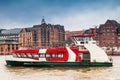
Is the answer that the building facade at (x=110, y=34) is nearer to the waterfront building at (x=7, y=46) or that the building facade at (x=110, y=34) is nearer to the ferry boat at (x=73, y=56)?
the waterfront building at (x=7, y=46)

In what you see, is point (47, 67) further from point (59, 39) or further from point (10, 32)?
point (10, 32)

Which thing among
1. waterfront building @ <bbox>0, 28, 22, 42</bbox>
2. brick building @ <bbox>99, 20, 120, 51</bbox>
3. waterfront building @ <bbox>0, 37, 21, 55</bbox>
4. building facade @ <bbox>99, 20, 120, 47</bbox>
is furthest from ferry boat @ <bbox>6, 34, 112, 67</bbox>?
waterfront building @ <bbox>0, 28, 22, 42</bbox>

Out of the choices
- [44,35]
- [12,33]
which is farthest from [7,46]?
[12,33]

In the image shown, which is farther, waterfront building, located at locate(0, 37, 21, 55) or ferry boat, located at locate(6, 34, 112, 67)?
waterfront building, located at locate(0, 37, 21, 55)

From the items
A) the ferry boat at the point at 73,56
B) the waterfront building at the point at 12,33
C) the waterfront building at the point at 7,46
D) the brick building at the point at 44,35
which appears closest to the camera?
the ferry boat at the point at 73,56

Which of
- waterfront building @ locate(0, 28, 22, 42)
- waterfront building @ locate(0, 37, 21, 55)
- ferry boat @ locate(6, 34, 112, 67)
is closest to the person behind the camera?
ferry boat @ locate(6, 34, 112, 67)

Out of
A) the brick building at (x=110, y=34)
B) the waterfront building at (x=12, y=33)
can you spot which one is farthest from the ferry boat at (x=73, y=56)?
the waterfront building at (x=12, y=33)

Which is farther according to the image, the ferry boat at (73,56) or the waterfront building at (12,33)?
the waterfront building at (12,33)

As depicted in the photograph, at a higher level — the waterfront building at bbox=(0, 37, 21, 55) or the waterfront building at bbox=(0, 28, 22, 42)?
the waterfront building at bbox=(0, 28, 22, 42)

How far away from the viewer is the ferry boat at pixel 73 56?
52.4 m

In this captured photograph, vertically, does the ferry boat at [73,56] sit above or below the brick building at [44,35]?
below

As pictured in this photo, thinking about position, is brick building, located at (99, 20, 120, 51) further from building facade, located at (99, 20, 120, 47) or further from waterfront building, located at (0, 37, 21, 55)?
waterfront building, located at (0, 37, 21, 55)

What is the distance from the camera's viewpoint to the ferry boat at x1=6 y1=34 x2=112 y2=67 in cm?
5238

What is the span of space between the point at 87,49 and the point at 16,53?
13.6 m
